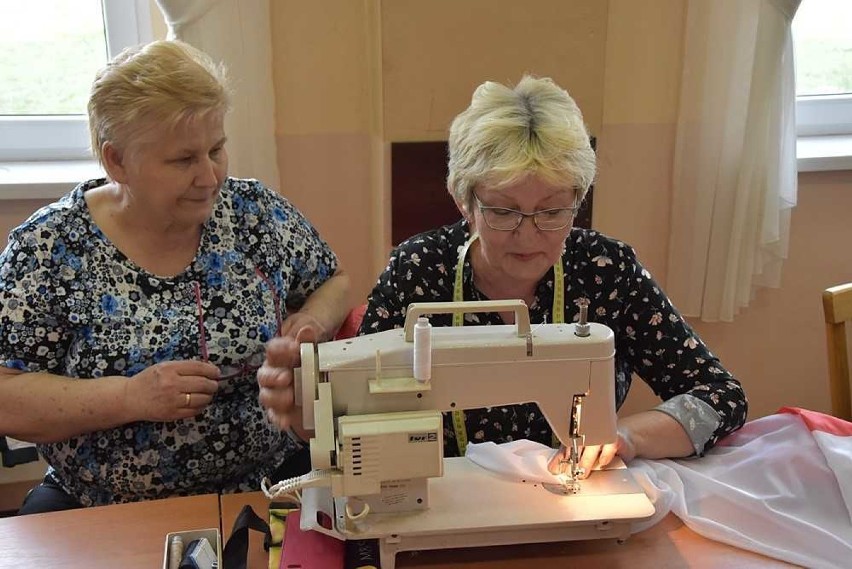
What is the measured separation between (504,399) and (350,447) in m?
0.23

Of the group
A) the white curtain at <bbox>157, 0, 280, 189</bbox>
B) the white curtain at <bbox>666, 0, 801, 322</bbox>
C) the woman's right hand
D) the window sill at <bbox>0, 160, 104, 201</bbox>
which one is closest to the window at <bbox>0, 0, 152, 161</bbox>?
the window sill at <bbox>0, 160, 104, 201</bbox>

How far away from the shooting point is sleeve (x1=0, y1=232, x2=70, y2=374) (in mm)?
1466

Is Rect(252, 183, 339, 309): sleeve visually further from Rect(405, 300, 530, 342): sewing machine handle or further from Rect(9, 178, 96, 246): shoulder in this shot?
Rect(405, 300, 530, 342): sewing machine handle

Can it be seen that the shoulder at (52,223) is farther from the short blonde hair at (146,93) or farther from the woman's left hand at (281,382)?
the woman's left hand at (281,382)

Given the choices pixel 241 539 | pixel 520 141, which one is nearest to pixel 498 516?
pixel 241 539

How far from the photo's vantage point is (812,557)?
1132mm

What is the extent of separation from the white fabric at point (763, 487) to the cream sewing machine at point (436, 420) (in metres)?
0.07

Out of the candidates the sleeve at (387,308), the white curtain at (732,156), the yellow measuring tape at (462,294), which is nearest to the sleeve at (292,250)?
the sleeve at (387,308)

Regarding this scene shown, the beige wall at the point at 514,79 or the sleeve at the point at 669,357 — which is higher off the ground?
the beige wall at the point at 514,79

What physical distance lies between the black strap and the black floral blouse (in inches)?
16.5

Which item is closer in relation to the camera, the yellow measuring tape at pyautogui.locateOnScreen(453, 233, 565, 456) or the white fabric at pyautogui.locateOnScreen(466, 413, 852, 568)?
the white fabric at pyautogui.locateOnScreen(466, 413, 852, 568)

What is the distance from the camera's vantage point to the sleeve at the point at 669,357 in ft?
4.57

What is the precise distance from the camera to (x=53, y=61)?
2.50 metres

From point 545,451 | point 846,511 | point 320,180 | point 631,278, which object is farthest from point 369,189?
point 846,511
